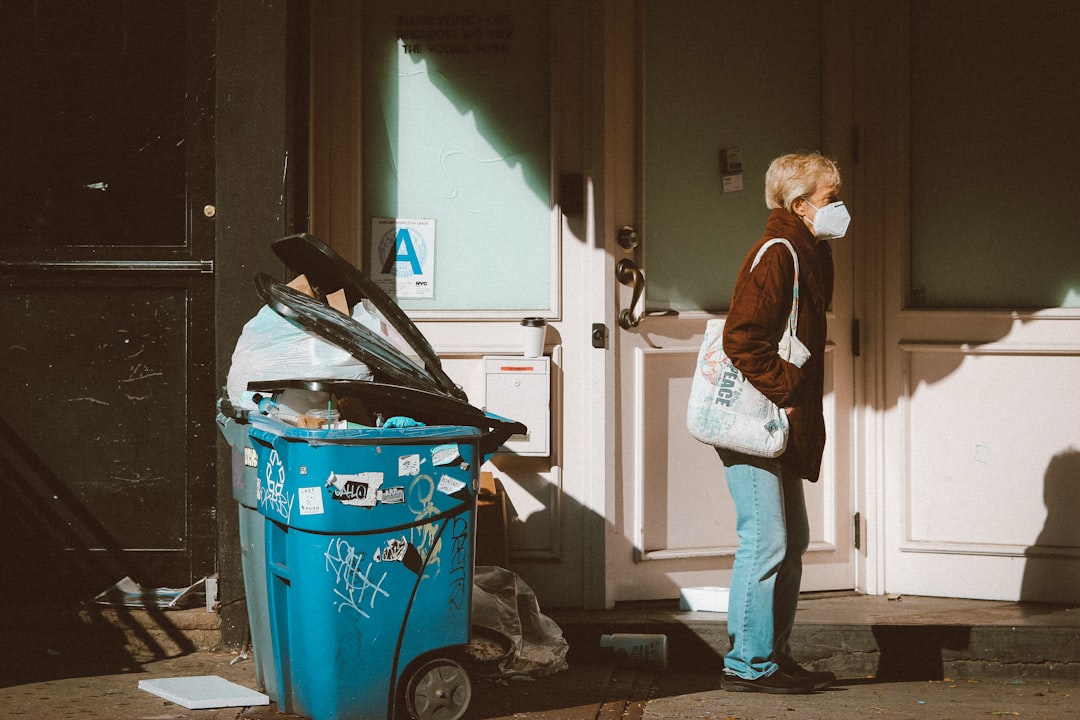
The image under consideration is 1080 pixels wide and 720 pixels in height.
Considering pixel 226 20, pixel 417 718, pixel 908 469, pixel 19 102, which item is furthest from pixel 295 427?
pixel 908 469

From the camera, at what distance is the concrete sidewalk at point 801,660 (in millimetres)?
4602

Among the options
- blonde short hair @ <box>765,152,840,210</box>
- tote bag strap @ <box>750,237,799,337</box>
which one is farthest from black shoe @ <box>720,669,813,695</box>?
blonde short hair @ <box>765,152,840,210</box>

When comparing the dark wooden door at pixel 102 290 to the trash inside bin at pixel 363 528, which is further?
the dark wooden door at pixel 102 290

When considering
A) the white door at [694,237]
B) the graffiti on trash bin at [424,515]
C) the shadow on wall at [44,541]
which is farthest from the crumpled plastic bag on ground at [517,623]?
the shadow on wall at [44,541]

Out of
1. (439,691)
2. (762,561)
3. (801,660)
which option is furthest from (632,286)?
(439,691)

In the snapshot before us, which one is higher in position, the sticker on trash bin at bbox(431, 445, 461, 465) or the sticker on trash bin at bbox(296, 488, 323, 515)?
the sticker on trash bin at bbox(431, 445, 461, 465)

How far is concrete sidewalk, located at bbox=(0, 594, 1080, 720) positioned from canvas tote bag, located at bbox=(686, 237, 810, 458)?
3.10 ft

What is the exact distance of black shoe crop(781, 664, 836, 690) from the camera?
4.71m

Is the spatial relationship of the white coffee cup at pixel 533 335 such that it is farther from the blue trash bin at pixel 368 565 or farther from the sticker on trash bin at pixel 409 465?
the sticker on trash bin at pixel 409 465

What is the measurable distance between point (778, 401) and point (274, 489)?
1682 mm

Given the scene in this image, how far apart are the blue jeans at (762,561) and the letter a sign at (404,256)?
5.41ft

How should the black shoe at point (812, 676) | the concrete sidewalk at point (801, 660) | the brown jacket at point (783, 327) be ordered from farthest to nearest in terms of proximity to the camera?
the black shoe at point (812, 676) < the concrete sidewalk at point (801, 660) < the brown jacket at point (783, 327)

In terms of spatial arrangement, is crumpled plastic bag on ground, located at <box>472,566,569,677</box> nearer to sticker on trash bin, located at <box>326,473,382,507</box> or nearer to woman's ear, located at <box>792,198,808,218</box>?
sticker on trash bin, located at <box>326,473,382,507</box>

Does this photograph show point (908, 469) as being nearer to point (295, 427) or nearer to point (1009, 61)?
point (1009, 61)
